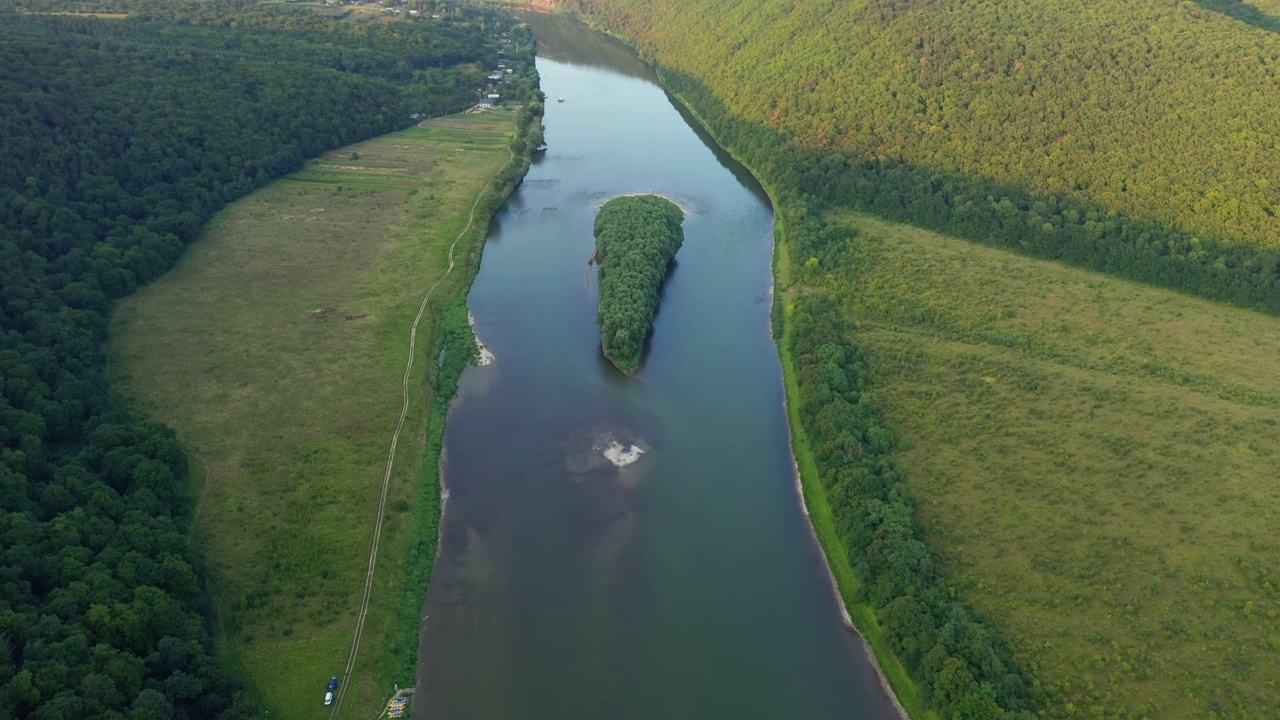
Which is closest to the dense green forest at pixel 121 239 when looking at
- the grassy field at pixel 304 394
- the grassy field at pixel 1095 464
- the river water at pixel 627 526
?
the grassy field at pixel 304 394

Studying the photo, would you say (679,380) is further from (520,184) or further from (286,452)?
(520,184)

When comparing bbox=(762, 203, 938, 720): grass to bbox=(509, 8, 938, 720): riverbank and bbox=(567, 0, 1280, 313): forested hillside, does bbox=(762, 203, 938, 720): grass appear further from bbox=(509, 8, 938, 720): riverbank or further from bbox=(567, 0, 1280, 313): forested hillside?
bbox=(567, 0, 1280, 313): forested hillside

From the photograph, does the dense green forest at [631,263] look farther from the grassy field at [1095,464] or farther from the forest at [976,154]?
the grassy field at [1095,464]

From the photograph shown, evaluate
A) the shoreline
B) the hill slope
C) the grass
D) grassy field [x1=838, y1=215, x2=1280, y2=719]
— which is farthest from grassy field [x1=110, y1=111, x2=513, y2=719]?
the hill slope

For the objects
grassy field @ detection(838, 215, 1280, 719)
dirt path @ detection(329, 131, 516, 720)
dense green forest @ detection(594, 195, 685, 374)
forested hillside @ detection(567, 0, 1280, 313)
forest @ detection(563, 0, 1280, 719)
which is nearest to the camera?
dirt path @ detection(329, 131, 516, 720)

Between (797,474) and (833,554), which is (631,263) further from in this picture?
(833,554)

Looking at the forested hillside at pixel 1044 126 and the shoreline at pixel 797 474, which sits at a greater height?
the forested hillside at pixel 1044 126

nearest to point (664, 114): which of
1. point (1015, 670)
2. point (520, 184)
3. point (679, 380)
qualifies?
point (520, 184)
